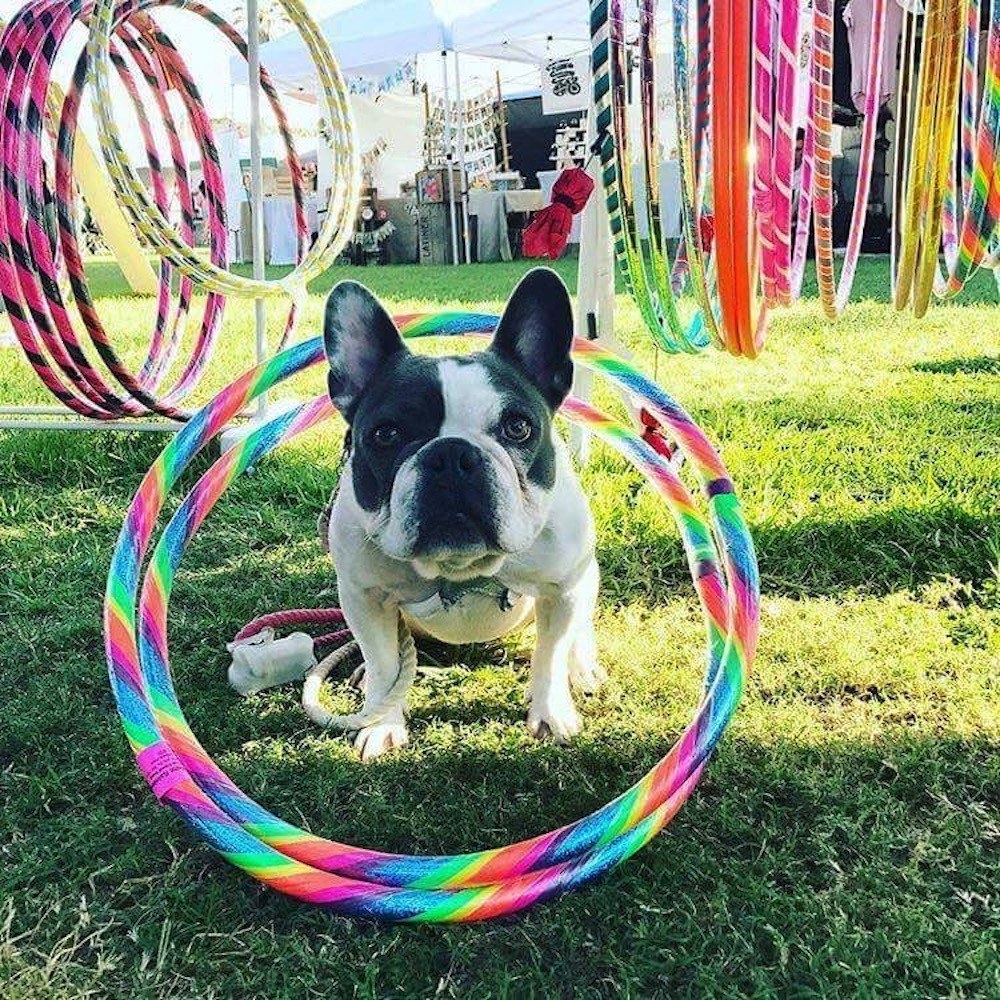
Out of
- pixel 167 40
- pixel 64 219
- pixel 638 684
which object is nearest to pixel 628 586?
pixel 638 684

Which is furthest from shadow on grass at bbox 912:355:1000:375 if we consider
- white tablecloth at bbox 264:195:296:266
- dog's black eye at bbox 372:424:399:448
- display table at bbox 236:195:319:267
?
white tablecloth at bbox 264:195:296:266

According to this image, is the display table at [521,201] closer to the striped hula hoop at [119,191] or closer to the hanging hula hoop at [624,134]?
the striped hula hoop at [119,191]

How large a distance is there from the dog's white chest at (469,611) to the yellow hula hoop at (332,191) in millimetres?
1560

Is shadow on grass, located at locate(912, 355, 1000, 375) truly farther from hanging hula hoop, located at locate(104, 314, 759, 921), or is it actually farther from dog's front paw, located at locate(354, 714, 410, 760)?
dog's front paw, located at locate(354, 714, 410, 760)

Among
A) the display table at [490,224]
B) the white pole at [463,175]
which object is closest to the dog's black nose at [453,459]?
the white pole at [463,175]

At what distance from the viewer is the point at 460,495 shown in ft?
5.36

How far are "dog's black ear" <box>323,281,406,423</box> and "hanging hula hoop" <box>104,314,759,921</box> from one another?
110 mm

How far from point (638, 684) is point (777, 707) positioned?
30cm

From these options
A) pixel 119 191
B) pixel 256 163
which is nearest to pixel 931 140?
pixel 119 191

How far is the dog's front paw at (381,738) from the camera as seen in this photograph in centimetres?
202

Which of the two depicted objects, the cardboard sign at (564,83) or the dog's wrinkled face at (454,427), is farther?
the cardboard sign at (564,83)

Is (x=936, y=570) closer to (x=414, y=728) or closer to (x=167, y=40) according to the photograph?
(x=414, y=728)

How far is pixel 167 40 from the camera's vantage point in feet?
12.1

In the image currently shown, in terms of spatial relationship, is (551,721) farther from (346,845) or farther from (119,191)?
(119,191)
